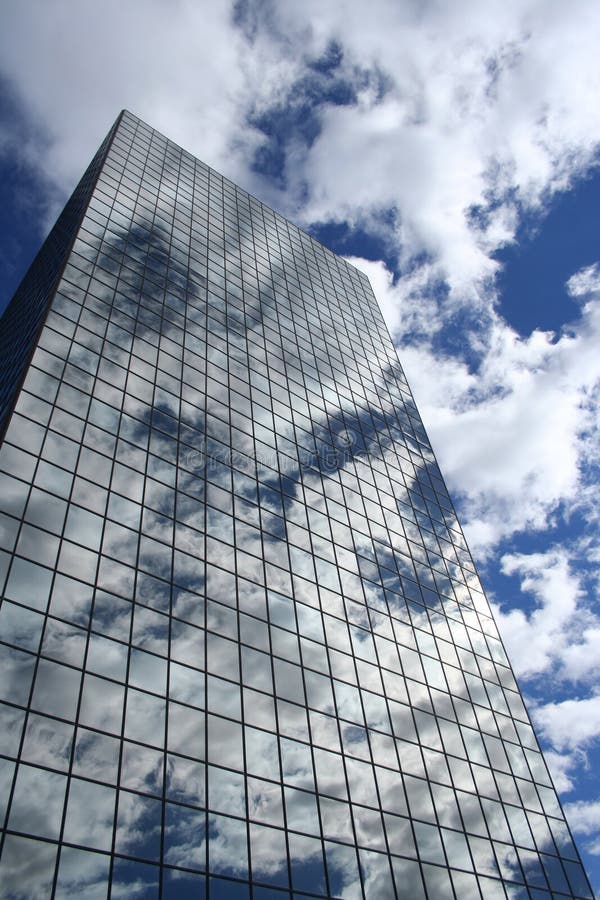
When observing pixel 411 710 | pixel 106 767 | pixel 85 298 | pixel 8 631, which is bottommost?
pixel 106 767

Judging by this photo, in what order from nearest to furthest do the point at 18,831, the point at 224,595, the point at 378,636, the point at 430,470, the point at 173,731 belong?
the point at 18,831 → the point at 173,731 → the point at 224,595 → the point at 378,636 → the point at 430,470

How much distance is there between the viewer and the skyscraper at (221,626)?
20984 mm

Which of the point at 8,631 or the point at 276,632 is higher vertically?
the point at 276,632

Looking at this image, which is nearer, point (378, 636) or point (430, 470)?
point (378, 636)

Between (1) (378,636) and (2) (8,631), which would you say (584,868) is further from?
(2) (8,631)

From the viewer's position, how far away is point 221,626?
28.6 metres

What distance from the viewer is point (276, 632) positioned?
30922 millimetres

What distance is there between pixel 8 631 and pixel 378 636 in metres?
20.8

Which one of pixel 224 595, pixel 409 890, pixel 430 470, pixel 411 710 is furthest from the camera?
pixel 430 470

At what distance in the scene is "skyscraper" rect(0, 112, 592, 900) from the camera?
68.8ft

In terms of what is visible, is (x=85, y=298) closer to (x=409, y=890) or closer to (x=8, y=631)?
(x=8, y=631)

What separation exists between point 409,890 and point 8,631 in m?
18.9

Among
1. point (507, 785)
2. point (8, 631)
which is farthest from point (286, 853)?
point (507, 785)

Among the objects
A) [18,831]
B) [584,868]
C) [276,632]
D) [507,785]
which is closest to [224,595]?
[276,632]
